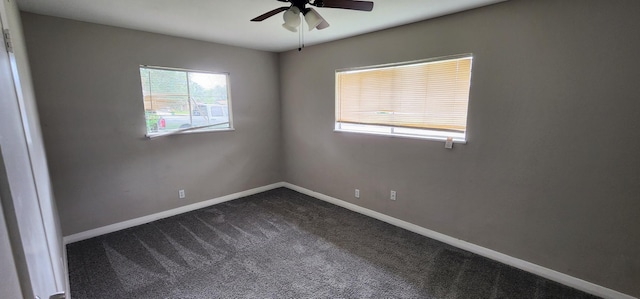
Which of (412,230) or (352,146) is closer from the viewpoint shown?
(412,230)

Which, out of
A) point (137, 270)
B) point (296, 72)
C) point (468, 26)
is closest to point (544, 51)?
point (468, 26)

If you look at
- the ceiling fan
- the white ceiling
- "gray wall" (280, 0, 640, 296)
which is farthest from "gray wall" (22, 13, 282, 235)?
"gray wall" (280, 0, 640, 296)

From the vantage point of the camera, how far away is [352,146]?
370 cm

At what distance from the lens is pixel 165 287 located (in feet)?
7.43

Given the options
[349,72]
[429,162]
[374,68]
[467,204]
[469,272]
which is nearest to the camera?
[469,272]

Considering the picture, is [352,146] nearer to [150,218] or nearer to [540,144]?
[540,144]

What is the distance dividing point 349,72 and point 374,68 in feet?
1.32

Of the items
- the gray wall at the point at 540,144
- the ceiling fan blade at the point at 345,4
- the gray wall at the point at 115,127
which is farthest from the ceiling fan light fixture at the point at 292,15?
the gray wall at the point at 115,127

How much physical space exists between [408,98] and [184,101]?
295 cm

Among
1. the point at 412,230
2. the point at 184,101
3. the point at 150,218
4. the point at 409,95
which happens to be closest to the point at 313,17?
the point at 409,95

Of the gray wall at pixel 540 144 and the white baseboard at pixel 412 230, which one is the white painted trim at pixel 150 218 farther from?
the gray wall at pixel 540 144

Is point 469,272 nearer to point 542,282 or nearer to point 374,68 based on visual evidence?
point 542,282

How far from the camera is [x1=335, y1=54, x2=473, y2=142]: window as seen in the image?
2719 mm

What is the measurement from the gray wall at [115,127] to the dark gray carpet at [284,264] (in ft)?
1.41
